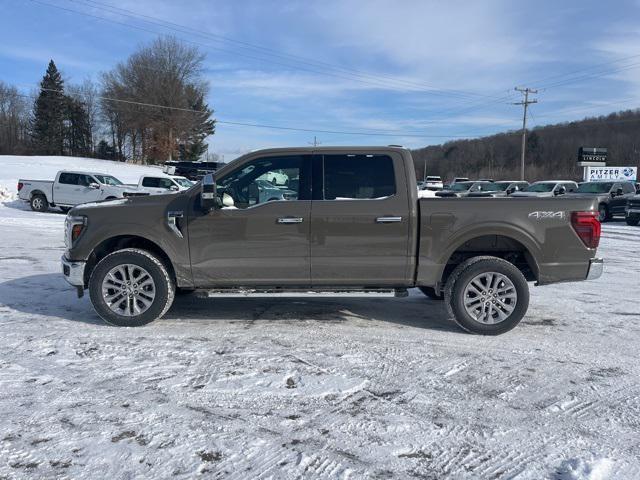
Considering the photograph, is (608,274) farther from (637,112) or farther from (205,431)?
(637,112)

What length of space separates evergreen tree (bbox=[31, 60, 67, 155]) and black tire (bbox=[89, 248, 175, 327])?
80025 mm

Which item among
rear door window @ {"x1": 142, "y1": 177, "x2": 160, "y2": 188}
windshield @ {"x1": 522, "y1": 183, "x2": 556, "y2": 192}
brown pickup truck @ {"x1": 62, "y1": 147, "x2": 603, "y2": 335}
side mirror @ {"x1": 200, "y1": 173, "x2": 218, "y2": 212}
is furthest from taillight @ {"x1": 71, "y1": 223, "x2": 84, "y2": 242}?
windshield @ {"x1": 522, "y1": 183, "x2": 556, "y2": 192}

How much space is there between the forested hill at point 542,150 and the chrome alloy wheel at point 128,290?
102m

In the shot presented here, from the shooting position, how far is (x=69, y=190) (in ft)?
70.2

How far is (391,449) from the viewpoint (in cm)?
323

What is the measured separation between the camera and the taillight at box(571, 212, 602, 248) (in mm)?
5543

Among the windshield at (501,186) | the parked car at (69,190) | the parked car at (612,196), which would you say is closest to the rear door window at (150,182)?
the parked car at (69,190)

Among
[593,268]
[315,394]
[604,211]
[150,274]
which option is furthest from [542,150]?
[315,394]

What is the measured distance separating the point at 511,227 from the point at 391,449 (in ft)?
10.3

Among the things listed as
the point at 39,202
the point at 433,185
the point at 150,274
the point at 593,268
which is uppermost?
the point at 433,185

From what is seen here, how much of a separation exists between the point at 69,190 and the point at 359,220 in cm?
1923

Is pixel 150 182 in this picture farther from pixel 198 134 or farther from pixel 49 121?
pixel 49 121

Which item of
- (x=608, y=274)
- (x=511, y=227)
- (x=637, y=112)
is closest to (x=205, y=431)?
(x=511, y=227)

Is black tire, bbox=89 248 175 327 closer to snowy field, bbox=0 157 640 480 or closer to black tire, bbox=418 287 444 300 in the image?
snowy field, bbox=0 157 640 480
